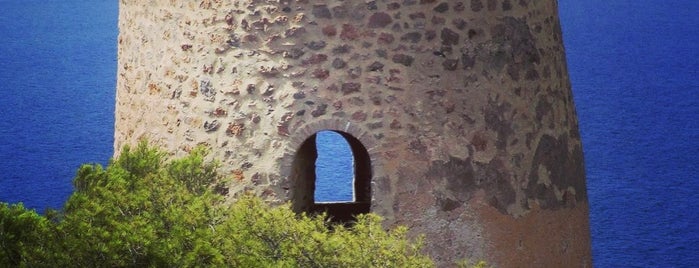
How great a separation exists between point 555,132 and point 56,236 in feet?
10.6

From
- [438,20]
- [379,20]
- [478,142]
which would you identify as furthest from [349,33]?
[478,142]

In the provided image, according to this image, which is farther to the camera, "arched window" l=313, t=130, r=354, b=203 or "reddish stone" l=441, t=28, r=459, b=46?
"arched window" l=313, t=130, r=354, b=203

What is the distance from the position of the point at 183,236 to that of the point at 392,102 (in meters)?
1.60

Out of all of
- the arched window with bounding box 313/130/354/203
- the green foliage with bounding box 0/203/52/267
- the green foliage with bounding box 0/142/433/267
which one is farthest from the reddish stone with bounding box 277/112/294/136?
the arched window with bounding box 313/130/354/203

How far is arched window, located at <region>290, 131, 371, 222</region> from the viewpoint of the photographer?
12.6 m

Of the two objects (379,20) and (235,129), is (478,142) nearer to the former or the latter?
(379,20)

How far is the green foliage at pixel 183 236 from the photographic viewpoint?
10688 mm

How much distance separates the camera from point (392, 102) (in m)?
11.6

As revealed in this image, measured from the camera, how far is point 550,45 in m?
12.3

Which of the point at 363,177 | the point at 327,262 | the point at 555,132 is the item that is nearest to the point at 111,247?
the point at 327,262

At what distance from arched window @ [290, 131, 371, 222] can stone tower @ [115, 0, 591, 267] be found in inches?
15.5

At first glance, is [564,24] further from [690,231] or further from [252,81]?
[252,81]

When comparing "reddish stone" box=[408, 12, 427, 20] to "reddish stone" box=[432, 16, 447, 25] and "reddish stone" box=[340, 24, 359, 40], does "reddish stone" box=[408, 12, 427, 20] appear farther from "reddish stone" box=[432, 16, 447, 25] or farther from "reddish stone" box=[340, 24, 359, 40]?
"reddish stone" box=[340, 24, 359, 40]

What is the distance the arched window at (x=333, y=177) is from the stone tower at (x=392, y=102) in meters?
0.39
